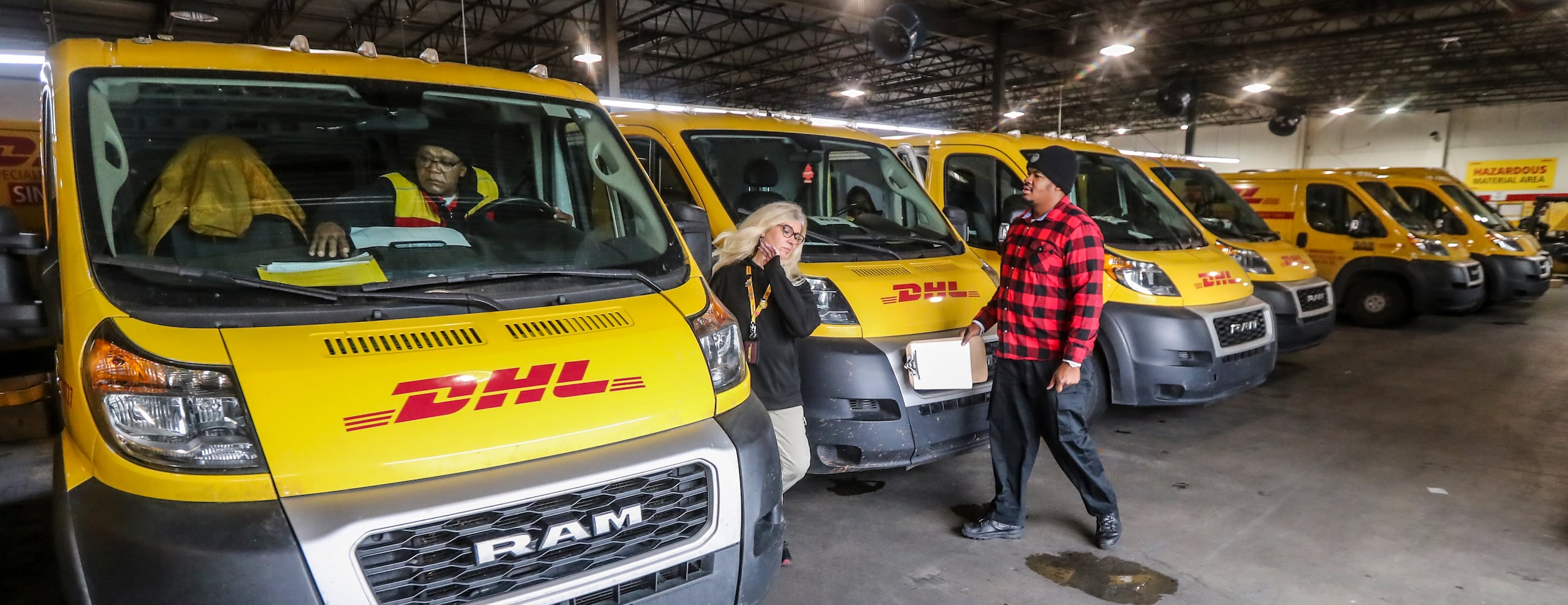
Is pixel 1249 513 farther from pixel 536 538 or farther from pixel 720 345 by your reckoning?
pixel 536 538

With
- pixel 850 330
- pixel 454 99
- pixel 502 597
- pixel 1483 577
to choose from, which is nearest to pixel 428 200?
pixel 454 99

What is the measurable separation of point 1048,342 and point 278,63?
113 inches

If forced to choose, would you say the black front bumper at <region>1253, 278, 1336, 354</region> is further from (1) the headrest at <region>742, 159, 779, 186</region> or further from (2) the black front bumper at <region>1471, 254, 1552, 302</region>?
(2) the black front bumper at <region>1471, 254, 1552, 302</region>

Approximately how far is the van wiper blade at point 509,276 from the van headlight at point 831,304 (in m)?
1.37

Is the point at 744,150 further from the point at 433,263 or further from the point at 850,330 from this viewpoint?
the point at 433,263

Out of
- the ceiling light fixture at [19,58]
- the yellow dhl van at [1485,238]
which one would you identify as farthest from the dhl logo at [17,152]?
the yellow dhl van at [1485,238]

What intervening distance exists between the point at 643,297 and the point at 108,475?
1268 mm

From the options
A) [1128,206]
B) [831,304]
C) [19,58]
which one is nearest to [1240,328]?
[1128,206]

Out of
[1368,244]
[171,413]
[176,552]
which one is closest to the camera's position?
[176,552]

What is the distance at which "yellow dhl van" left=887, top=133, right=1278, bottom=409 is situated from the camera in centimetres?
481

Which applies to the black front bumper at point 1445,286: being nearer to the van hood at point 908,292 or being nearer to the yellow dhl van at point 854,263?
the yellow dhl van at point 854,263

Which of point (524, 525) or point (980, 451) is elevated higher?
point (524, 525)

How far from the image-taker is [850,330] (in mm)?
3734

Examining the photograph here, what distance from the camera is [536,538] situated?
6.03 ft
